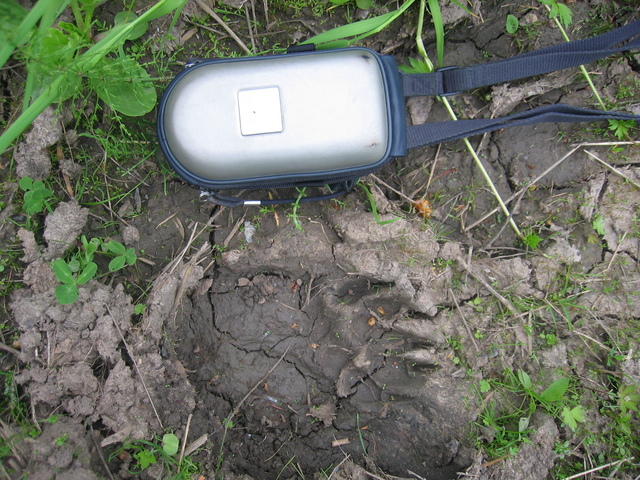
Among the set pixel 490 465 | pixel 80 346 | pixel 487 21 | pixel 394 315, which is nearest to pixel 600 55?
pixel 487 21

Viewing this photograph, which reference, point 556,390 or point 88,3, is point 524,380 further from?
point 88,3

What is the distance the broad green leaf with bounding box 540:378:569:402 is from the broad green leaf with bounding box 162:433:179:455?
1866mm

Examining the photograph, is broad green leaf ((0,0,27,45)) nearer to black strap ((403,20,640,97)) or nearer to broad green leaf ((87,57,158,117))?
broad green leaf ((87,57,158,117))

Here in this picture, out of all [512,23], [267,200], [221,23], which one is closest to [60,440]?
[267,200]

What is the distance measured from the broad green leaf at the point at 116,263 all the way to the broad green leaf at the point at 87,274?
7cm

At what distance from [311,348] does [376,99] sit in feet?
4.22

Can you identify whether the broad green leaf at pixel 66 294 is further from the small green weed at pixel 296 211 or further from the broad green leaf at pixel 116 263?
the small green weed at pixel 296 211

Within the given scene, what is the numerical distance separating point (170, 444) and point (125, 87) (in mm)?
1755

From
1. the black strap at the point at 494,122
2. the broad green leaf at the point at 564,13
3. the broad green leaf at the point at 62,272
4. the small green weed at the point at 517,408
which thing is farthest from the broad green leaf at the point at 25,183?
the broad green leaf at the point at 564,13

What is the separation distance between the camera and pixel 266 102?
5.89 ft

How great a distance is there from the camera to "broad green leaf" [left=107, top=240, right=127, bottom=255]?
209 cm

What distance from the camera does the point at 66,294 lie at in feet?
6.37

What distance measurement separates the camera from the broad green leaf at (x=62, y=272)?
1956 millimetres

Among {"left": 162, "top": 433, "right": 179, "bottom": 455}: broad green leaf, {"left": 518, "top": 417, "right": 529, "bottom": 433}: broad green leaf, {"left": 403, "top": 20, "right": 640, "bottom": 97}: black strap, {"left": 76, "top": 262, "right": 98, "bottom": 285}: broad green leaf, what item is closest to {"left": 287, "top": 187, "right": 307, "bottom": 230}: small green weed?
{"left": 403, "top": 20, "right": 640, "bottom": 97}: black strap
